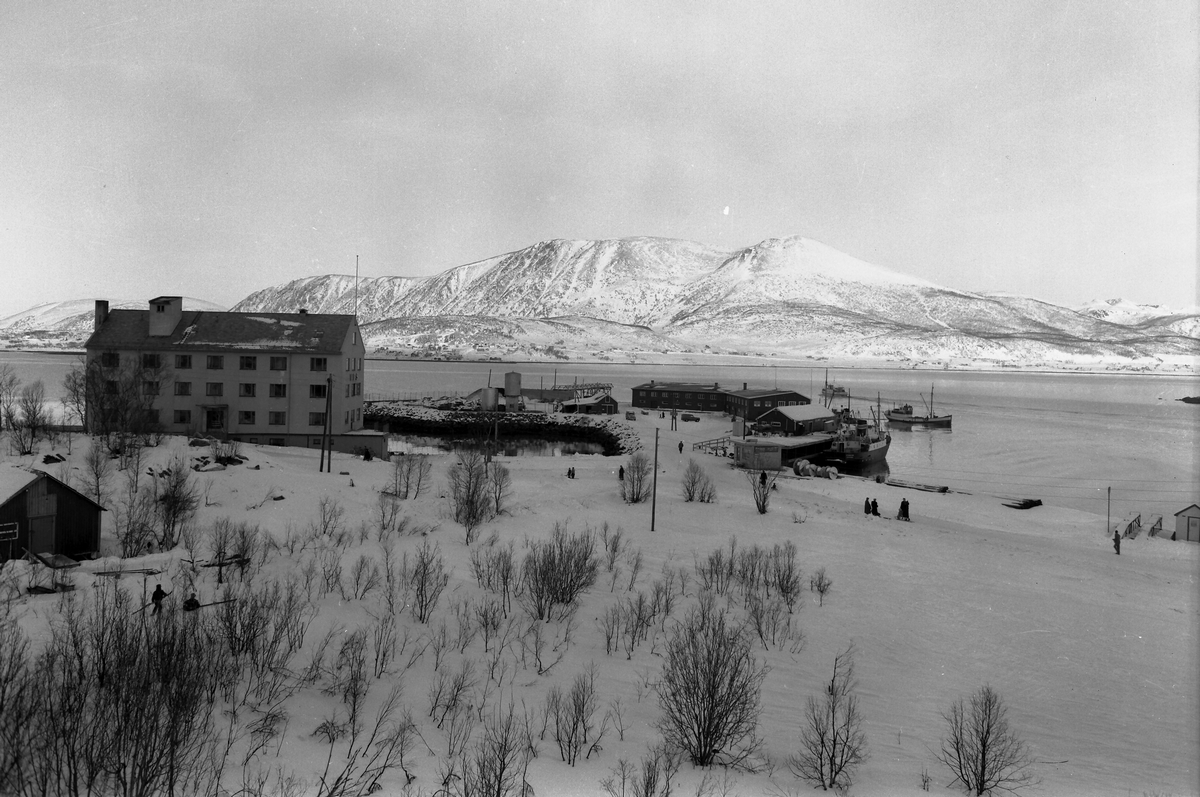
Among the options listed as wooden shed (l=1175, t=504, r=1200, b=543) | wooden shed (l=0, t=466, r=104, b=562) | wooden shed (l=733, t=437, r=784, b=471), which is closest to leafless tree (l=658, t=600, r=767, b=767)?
wooden shed (l=0, t=466, r=104, b=562)

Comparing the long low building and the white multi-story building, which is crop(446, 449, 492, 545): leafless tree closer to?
the white multi-story building

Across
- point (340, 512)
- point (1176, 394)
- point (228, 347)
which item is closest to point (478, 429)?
point (228, 347)

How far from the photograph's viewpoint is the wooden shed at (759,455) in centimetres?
4684

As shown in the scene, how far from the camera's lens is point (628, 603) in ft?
51.6

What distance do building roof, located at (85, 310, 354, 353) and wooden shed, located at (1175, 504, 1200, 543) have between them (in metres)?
43.3

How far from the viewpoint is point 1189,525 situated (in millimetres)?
31141

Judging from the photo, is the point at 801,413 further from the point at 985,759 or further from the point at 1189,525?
the point at 985,759

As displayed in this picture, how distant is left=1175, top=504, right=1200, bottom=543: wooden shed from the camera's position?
30844 mm

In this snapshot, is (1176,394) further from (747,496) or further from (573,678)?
(573,678)

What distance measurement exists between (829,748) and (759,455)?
126ft

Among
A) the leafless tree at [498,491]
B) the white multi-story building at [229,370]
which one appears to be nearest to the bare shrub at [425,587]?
the leafless tree at [498,491]

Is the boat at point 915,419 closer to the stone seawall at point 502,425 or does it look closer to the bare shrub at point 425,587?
the stone seawall at point 502,425

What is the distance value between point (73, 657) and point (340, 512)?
13.7m

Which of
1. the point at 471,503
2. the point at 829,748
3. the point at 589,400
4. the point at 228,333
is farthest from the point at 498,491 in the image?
the point at 589,400
